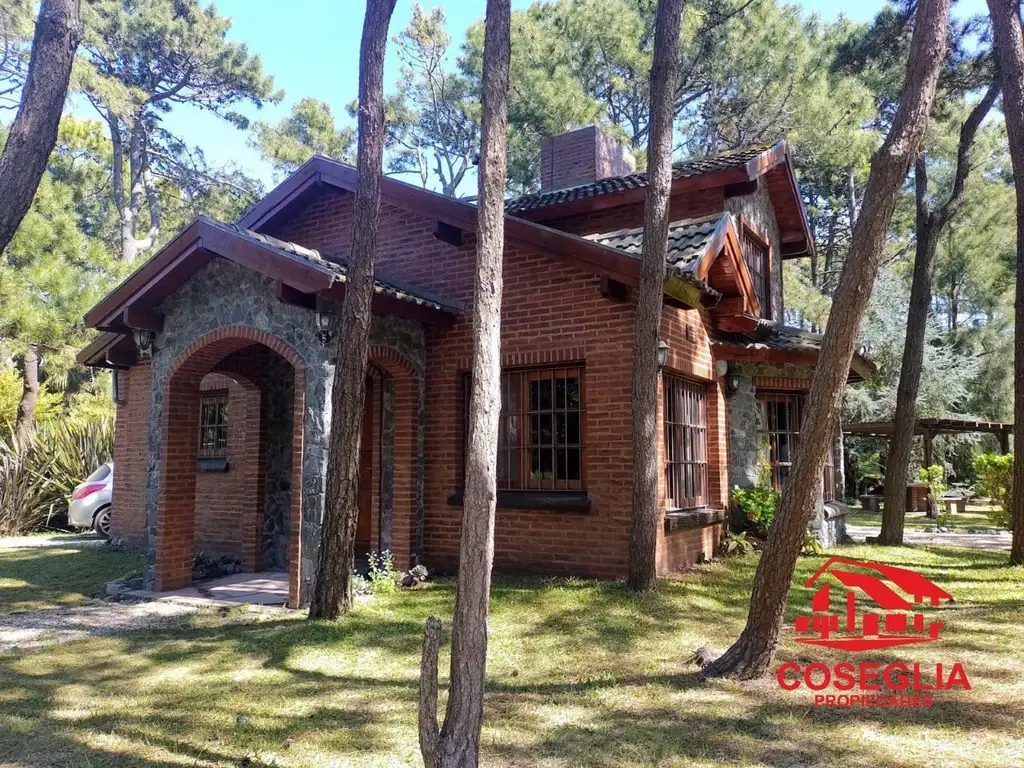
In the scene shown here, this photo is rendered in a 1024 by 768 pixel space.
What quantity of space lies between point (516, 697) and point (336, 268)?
452 cm

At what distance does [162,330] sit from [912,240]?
2826 centimetres

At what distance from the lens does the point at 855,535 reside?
1357cm

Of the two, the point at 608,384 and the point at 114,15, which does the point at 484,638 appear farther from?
the point at 114,15

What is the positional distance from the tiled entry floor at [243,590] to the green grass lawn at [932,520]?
38.8 feet

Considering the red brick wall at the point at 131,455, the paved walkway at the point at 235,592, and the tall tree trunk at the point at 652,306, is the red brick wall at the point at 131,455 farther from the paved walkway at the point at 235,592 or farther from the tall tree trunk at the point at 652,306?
the tall tree trunk at the point at 652,306

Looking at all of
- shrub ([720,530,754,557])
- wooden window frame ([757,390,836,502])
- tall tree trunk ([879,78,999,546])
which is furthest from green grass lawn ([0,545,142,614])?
tall tree trunk ([879,78,999,546])

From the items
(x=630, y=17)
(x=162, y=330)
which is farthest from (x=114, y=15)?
(x=162, y=330)

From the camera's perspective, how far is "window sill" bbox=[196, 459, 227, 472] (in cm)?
1028

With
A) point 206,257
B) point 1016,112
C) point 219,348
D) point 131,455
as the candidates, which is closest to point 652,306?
point 219,348

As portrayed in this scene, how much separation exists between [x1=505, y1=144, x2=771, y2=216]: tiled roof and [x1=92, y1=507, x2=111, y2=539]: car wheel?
969 cm

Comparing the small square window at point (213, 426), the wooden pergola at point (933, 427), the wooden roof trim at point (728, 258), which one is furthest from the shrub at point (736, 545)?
the wooden pergola at point (933, 427)

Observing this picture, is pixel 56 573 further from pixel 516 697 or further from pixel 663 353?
pixel 663 353

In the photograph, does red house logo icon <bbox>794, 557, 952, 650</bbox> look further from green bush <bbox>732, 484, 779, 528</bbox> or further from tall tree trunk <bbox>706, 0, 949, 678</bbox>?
green bush <bbox>732, 484, 779, 528</bbox>

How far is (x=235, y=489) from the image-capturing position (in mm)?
10242
